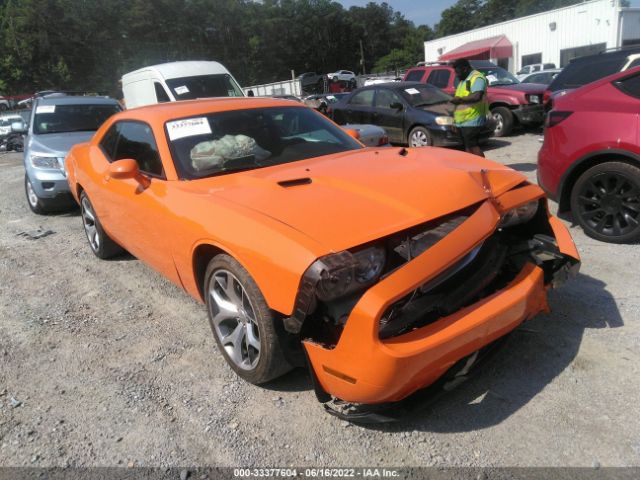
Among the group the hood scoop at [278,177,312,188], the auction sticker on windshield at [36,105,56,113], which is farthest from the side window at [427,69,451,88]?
the hood scoop at [278,177,312,188]

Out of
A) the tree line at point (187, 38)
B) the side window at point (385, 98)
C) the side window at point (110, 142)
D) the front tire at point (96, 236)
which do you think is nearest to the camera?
the side window at point (110, 142)

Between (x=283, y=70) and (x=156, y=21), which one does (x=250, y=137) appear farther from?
(x=283, y=70)

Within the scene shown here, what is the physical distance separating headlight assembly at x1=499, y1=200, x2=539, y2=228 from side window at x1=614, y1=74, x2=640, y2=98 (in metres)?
2.15

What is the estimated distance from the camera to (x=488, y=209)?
2.58 m

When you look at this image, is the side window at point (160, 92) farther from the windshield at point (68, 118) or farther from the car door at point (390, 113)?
the car door at point (390, 113)

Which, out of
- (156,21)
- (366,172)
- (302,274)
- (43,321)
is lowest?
(43,321)

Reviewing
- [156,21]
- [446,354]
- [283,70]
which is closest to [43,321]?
[446,354]

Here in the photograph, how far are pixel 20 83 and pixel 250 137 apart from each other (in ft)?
214

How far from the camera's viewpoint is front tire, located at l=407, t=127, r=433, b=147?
31.6 feet

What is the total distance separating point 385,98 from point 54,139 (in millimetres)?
6445

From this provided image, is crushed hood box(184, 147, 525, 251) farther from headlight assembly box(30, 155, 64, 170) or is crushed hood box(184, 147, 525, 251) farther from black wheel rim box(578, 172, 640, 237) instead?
headlight assembly box(30, 155, 64, 170)

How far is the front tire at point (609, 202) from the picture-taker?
13.6 feet

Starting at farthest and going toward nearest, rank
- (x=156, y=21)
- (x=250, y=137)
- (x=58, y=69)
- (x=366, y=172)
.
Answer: (x=156, y=21) → (x=58, y=69) → (x=250, y=137) → (x=366, y=172)

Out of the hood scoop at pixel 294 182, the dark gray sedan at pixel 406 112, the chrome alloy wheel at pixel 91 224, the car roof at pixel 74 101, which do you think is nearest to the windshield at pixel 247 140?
the hood scoop at pixel 294 182
